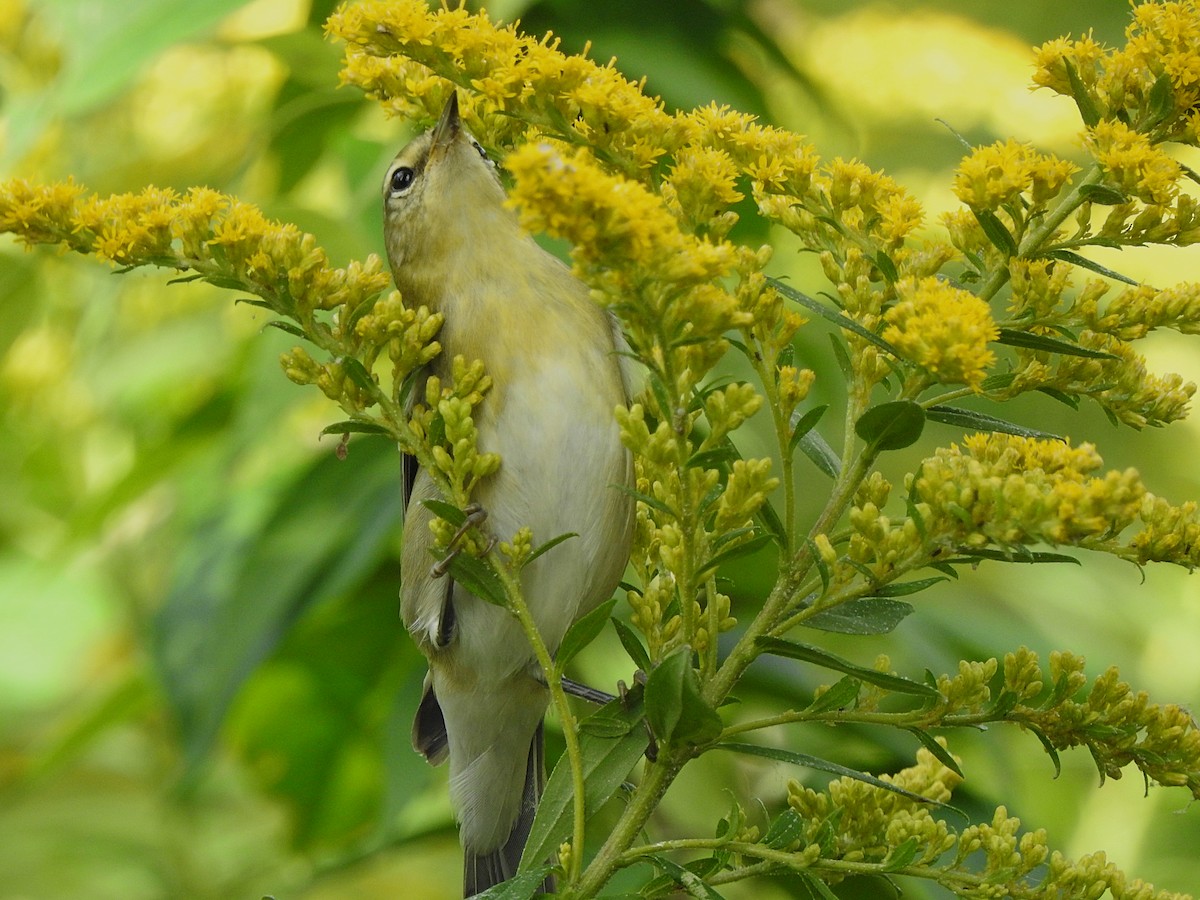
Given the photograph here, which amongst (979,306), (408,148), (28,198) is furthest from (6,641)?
(979,306)

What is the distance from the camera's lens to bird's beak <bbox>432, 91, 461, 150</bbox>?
5.33 feet

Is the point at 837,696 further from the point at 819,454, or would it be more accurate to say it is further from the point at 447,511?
the point at 447,511

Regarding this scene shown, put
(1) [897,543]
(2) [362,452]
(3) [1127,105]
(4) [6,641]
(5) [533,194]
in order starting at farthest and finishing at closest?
1. (4) [6,641]
2. (2) [362,452]
3. (3) [1127,105]
4. (1) [897,543]
5. (5) [533,194]

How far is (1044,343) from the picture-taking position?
1.22 m

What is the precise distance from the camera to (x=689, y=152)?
4.32ft

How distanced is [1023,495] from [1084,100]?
0.46 meters

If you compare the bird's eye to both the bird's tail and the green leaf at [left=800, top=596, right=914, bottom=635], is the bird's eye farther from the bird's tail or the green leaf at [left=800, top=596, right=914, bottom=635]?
the green leaf at [left=800, top=596, right=914, bottom=635]

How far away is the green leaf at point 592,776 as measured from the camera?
4.31ft

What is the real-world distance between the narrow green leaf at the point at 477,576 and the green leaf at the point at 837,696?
1.06 feet

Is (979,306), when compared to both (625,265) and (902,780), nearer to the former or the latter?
(625,265)

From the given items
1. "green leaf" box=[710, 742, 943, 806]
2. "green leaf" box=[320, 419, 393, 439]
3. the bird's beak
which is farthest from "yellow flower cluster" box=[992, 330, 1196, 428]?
the bird's beak

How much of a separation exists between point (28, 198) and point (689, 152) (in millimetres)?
646

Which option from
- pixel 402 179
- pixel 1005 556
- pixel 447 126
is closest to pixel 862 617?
pixel 1005 556

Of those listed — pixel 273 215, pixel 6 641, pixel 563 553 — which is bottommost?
pixel 6 641
